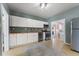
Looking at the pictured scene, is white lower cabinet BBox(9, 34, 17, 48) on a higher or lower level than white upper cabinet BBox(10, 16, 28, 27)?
lower

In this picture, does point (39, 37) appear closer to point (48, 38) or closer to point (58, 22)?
point (48, 38)

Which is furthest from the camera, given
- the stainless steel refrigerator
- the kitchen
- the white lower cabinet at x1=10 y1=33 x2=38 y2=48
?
the stainless steel refrigerator

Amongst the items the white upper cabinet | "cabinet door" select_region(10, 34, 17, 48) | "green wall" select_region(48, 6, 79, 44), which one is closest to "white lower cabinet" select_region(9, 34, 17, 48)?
"cabinet door" select_region(10, 34, 17, 48)

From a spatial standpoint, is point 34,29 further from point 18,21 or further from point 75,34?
point 75,34

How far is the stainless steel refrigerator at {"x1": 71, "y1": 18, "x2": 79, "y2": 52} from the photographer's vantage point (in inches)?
105

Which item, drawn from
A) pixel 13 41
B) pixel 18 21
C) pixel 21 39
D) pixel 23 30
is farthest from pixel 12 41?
pixel 18 21

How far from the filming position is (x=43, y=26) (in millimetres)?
2477

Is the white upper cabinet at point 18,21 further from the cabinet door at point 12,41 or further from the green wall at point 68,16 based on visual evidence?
the green wall at point 68,16

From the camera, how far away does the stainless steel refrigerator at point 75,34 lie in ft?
8.77

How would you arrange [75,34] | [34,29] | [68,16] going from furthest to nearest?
[68,16], [75,34], [34,29]

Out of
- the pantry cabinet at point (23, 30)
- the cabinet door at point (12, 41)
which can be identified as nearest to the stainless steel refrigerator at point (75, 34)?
the pantry cabinet at point (23, 30)

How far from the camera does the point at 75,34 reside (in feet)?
8.97

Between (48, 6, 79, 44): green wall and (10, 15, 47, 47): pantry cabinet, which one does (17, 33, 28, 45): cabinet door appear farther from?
(48, 6, 79, 44): green wall

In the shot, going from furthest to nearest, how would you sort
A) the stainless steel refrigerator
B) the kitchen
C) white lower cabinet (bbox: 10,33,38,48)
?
the stainless steel refrigerator < white lower cabinet (bbox: 10,33,38,48) < the kitchen
